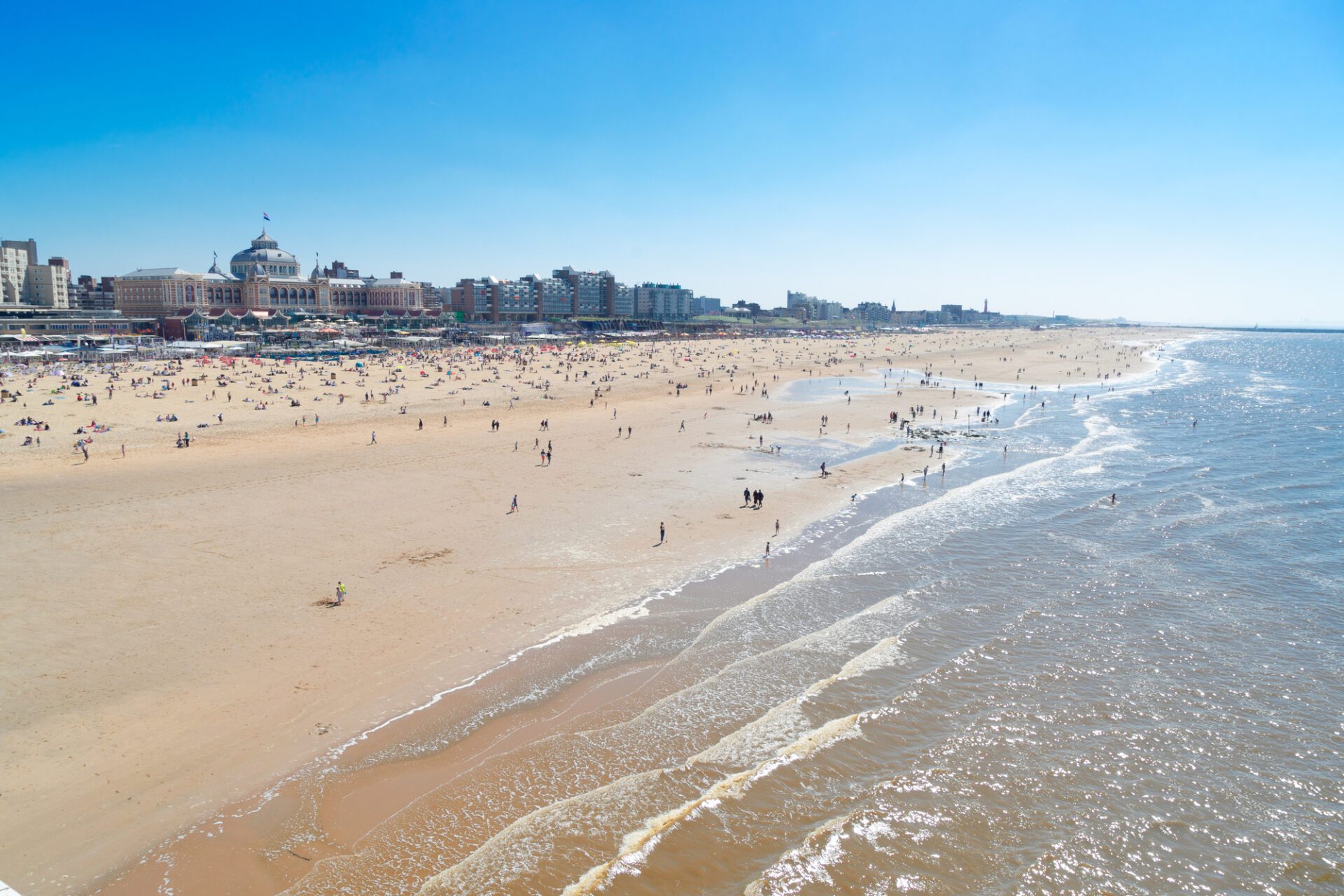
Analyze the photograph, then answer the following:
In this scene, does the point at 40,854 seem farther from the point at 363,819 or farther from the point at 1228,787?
the point at 1228,787

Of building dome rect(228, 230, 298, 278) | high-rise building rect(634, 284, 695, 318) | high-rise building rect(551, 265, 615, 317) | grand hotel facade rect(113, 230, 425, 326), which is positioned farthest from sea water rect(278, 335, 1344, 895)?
high-rise building rect(634, 284, 695, 318)

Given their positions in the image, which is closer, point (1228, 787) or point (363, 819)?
point (363, 819)

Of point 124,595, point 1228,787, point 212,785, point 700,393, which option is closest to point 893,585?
point 1228,787

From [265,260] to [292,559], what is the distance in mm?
118922

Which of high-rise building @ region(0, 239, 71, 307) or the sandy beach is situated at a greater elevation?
high-rise building @ region(0, 239, 71, 307)

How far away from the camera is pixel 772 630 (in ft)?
52.7

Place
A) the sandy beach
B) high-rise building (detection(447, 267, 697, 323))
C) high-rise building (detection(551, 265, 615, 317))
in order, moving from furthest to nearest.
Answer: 1. high-rise building (detection(551, 265, 615, 317))
2. high-rise building (detection(447, 267, 697, 323))
3. the sandy beach

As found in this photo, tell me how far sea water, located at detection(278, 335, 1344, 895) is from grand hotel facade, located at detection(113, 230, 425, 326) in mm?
97867

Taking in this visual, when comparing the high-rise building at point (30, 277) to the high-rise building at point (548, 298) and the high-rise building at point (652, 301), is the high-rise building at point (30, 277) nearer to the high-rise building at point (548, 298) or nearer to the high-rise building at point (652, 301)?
the high-rise building at point (548, 298)

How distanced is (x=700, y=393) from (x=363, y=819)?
50849 millimetres

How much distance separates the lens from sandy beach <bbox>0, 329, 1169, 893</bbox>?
10.6 m

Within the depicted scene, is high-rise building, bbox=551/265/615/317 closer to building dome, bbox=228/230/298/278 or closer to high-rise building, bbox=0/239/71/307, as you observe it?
building dome, bbox=228/230/298/278

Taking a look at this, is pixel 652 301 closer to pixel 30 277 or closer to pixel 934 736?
pixel 30 277

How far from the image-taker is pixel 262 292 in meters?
112
